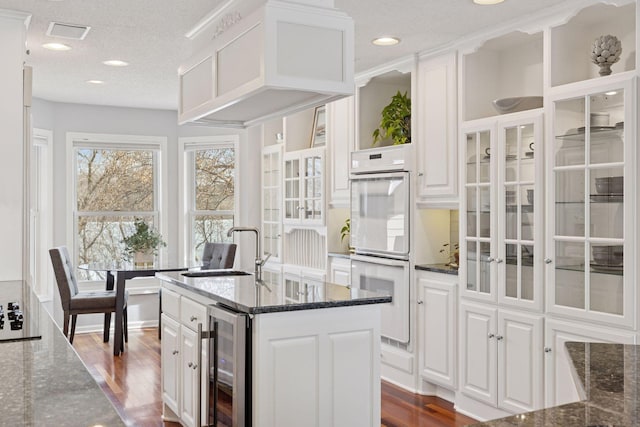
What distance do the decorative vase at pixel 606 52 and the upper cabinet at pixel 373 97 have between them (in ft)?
6.20

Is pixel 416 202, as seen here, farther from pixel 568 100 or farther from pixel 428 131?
pixel 568 100

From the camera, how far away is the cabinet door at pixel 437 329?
4125 mm

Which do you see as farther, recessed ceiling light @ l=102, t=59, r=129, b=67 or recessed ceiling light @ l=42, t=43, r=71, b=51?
recessed ceiling light @ l=102, t=59, r=129, b=67

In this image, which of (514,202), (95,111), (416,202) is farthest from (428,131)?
(95,111)

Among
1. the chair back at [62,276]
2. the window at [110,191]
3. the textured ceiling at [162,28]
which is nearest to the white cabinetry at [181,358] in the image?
the textured ceiling at [162,28]

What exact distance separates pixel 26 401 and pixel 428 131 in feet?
11.7

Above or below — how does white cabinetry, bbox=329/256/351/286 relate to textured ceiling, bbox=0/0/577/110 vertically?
below

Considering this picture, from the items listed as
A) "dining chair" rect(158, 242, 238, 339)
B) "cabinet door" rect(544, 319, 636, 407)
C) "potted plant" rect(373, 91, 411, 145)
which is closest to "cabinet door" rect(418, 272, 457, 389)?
"cabinet door" rect(544, 319, 636, 407)

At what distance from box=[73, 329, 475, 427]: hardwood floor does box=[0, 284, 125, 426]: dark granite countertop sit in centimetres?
170

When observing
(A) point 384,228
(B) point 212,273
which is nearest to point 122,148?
(B) point 212,273

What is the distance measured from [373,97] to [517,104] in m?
1.62

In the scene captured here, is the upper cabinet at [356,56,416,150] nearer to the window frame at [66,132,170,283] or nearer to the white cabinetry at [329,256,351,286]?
the white cabinetry at [329,256,351,286]

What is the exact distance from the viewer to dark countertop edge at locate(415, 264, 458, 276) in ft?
13.5

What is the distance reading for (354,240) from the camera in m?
4.95
